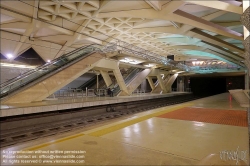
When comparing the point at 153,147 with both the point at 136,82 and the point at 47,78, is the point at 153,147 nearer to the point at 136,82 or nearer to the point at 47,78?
the point at 47,78

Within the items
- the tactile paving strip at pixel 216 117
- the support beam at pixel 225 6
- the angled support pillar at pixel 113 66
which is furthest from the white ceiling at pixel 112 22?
the tactile paving strip at pixel 216 117

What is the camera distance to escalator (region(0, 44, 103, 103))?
9478 millimetres

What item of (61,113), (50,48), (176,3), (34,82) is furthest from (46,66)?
(50,48)

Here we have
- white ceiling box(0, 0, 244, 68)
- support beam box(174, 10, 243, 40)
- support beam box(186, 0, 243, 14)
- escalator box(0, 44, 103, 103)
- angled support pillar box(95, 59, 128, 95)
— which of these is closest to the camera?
support beam box(186, 0, 243, 14)

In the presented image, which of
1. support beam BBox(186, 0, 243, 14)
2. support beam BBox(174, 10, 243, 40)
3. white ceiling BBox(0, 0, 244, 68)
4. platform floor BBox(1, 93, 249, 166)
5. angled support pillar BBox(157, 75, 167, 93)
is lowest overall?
platform floor BBox(1, 93, 249, 166)

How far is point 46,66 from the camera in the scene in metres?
11.3

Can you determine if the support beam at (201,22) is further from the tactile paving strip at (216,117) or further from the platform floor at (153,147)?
the platform floor at (153,147)

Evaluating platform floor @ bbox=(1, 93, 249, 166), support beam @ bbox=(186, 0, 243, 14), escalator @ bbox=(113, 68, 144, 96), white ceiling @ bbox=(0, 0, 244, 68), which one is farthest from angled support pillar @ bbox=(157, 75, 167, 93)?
platform floor @ bbox=(1, 93, 249, 166)

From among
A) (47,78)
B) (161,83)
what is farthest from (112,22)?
(161,83)

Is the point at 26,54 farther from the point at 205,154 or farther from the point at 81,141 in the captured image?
the point at 205,154

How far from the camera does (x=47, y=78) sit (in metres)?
10.6

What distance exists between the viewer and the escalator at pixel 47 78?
9478 millimetres

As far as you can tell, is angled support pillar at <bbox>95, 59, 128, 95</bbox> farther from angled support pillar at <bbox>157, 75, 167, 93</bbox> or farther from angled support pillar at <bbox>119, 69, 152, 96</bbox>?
angled support pillar at <bbox>157, 75, 167, 93</bbox>

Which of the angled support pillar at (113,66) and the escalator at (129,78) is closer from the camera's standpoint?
the angled support pillar at (113,66)
